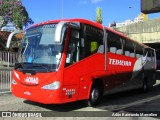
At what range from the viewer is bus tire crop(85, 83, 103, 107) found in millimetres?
11672

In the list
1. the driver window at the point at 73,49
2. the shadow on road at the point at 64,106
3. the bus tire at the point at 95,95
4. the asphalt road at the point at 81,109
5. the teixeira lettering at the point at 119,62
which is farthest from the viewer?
the teixeira lettering at the point at 119,62

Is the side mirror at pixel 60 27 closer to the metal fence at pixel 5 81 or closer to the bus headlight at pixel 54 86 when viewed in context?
the bus headlight at pixel 54 86

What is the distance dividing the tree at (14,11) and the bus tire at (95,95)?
16.8 m

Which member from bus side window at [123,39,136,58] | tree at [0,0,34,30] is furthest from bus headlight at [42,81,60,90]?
tree at [0,0,34,30]

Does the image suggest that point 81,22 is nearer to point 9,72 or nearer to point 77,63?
point 77,63

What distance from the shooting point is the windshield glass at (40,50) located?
10281 mm

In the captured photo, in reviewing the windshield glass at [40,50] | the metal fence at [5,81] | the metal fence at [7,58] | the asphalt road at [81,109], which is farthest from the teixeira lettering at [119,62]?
the metal fence at [7,58]

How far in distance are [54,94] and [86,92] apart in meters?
1.61

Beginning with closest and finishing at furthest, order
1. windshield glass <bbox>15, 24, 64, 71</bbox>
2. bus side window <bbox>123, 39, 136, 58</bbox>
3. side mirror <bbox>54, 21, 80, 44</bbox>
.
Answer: side mirror <bbox>54, 21, 80, 44</bbox> < windshield glass <bbox>15, 24, 64, 71</bbox> < bus side window <bbox>123, 39, 136, 58</bbox>

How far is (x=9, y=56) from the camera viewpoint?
25297 mm

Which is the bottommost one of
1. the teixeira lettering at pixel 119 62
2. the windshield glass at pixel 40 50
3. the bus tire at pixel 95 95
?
the bus tire at pixel 95 95

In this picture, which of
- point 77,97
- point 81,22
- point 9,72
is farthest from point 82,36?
point 9,72

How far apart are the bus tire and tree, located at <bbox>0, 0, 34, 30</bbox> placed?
16.8 meters

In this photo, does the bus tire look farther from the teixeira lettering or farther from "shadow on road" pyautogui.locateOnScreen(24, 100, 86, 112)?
the teixeira lettering
